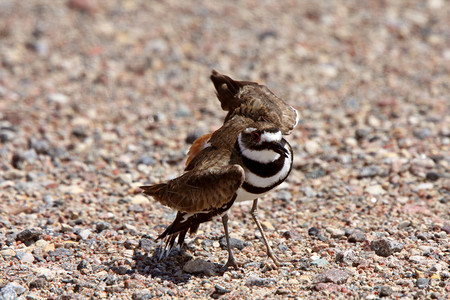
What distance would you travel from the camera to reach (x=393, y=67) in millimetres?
9750

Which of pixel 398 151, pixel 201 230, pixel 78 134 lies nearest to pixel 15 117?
pixel 78 134

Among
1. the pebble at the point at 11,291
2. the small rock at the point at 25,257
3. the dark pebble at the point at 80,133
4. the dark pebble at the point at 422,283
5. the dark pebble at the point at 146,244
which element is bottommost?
the pebble at the point at 11,291

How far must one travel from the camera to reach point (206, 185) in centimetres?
509

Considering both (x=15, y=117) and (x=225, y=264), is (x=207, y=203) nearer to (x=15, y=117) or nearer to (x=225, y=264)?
(x=225, y=264)

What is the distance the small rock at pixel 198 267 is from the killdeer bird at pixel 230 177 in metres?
0.14

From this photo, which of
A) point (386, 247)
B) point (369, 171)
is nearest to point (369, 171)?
point (369, 171)

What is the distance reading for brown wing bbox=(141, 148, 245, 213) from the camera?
5035 millimetres

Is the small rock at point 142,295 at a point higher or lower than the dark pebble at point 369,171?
lower

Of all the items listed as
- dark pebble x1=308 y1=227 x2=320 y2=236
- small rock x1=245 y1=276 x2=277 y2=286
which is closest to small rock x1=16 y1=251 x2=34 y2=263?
small rock x1=245 y1=276 x2=277 y2=286

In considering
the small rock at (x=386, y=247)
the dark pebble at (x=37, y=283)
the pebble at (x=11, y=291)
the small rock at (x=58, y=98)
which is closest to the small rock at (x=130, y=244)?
the dark pebble at (x=37, y=283)

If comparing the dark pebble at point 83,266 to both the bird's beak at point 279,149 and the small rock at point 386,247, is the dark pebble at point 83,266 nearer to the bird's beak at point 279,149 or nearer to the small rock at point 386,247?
the bird's beak at point 279,149

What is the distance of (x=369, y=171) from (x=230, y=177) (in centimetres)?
252

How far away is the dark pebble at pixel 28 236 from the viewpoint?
5637 millimetres

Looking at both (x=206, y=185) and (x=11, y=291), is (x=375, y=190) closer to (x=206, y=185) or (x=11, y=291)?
(x=206, y=185)
